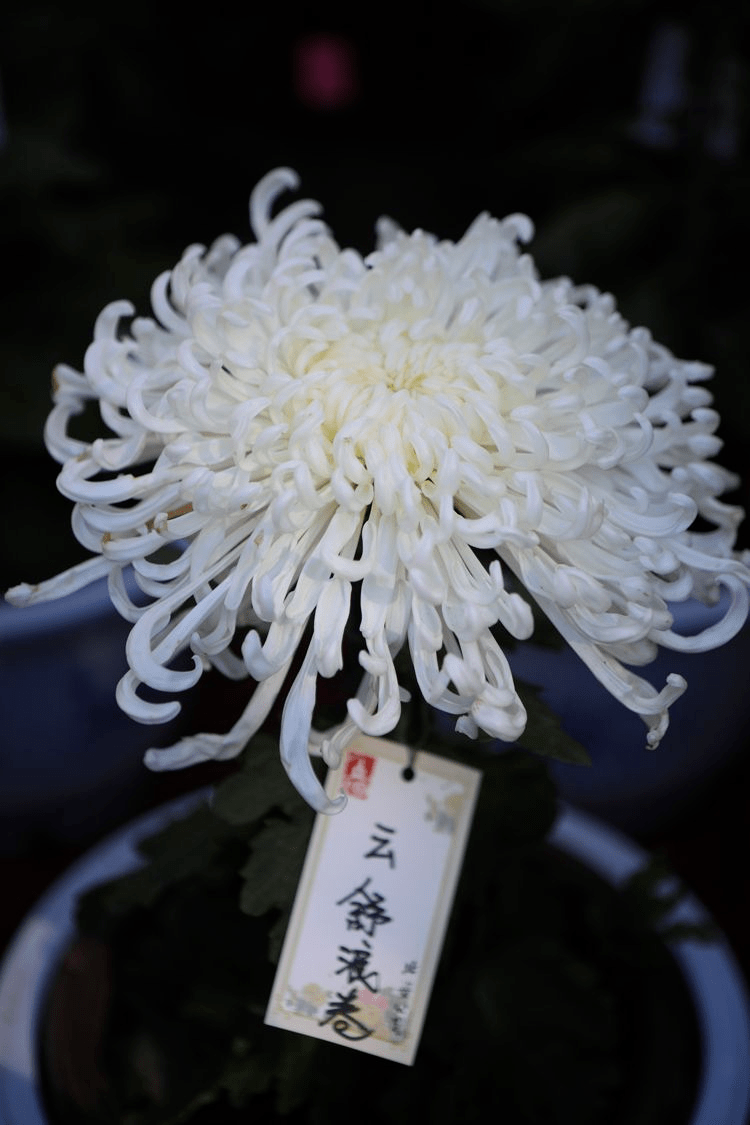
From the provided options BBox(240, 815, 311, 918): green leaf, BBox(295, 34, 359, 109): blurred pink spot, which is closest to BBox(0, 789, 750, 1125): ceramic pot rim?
BBox(240, 815, 311, 918): green leaf

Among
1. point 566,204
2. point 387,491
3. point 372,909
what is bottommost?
point 372,909

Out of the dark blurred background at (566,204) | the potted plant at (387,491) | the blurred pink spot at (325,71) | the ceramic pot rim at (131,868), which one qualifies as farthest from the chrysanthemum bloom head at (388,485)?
the blurred pink spot at (325,71)

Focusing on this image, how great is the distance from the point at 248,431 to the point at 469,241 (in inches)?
6.8

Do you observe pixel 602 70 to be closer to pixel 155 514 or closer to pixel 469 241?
pixel 469 241

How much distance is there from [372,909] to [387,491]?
0.69 feet

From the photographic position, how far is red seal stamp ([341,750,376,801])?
589 millimetres

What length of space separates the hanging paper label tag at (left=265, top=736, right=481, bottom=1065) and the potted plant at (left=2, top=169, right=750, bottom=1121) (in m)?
0.02

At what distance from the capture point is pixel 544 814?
712 millimetres

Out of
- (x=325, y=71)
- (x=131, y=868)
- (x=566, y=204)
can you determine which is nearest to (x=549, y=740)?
(x=131, y=868)

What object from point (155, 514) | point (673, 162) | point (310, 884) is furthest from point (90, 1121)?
point (673, 162)

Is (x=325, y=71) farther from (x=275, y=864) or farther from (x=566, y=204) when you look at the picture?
(x=275, y=864)

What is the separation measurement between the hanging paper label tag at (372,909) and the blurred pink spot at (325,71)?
208 centimetres

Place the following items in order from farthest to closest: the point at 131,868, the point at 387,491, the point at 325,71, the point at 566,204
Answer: the point at 325,71
the point at 566,204
the point at 131,868
the point at 387,491

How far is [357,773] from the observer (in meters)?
0.59
